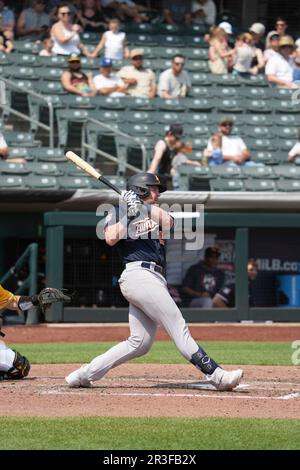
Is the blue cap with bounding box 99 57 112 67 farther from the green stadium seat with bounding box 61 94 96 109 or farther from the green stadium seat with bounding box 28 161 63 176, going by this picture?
the green stadium seat with bounding box 28 161 63 176

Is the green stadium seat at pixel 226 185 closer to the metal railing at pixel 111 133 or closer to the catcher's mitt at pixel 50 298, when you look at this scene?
the metal railing at pixel 111 133

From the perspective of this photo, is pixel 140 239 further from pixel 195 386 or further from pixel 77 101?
pixel 77 101

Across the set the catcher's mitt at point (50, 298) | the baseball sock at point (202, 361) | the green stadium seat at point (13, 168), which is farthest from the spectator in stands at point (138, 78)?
the baseball sock at point (202, 361)

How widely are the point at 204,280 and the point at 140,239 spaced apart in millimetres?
7954

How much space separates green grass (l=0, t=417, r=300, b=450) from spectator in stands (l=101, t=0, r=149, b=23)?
14.5 meters

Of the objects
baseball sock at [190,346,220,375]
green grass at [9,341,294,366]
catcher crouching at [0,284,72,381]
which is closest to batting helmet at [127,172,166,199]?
catcher crouching at [0,284,72,381]

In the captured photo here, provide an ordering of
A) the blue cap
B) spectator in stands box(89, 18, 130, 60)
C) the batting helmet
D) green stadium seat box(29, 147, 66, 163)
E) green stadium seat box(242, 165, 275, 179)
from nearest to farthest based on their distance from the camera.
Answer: the batting helmet < green stadium seat box(29, 147, 66, 163) < green stadium seat box(242, 165, 275, 179) < the blue cap < spectator in stands box(89, 18, 130, 60)

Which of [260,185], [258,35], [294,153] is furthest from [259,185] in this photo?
[258,35]

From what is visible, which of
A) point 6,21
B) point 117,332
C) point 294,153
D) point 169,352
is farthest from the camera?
point 6,21

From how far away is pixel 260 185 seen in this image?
1628cm

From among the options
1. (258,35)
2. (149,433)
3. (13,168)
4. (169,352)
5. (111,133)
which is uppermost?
(258,35)

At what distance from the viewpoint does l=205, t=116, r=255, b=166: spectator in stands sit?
16.6 m

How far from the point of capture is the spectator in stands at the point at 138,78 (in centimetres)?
1769
